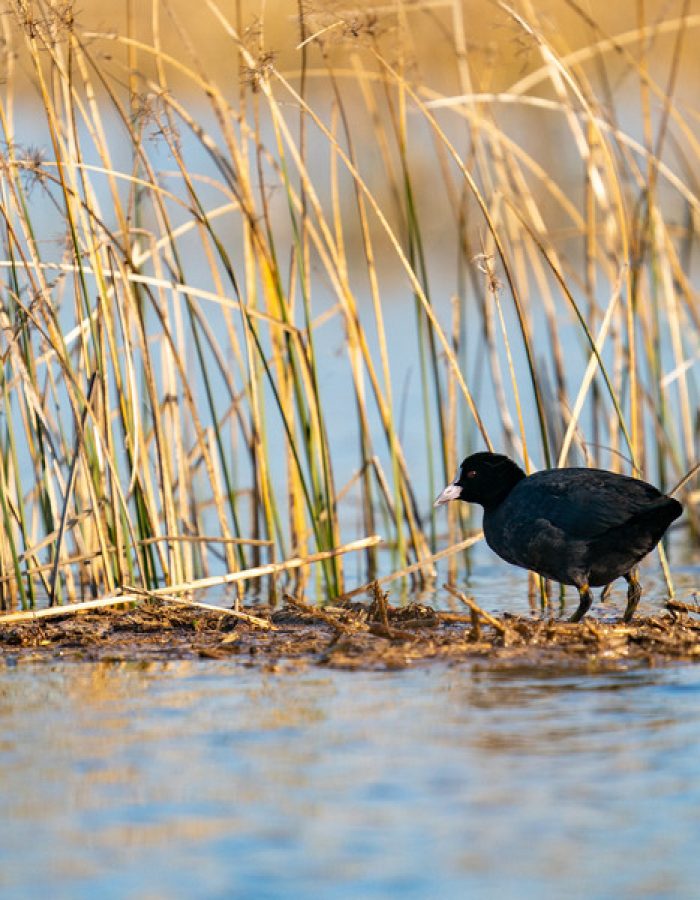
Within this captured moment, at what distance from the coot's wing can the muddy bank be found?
1.34ft

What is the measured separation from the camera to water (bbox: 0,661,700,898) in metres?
3.18

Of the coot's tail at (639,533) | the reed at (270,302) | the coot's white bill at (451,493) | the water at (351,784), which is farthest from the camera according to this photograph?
the coot's white bill at (451,493)

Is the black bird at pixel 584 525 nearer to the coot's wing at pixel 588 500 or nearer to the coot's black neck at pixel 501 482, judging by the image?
the coot's wing at pixel 588 500

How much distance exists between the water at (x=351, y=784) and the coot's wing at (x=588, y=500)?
39.4 inches

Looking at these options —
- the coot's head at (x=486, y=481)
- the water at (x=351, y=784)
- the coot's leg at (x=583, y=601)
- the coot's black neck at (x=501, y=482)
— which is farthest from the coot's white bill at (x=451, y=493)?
the water at (x=351, y=784)

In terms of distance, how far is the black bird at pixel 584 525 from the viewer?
573 cm

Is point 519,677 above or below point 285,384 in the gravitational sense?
below

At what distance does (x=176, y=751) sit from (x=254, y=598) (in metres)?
3.22

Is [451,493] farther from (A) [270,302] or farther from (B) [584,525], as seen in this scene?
(A) [270,302]

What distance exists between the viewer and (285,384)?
6727 millimetres

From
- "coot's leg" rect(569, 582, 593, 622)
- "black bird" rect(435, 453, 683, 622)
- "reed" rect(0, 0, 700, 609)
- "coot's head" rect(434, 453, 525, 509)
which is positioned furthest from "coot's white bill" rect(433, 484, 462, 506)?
"coot's leg" rect(569, 582, 593, 622)

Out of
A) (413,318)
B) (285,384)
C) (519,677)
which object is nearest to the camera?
(519,677)

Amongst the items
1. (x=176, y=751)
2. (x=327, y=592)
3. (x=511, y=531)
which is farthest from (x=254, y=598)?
(x=176, y=751)

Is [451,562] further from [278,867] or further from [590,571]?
[278,867]
